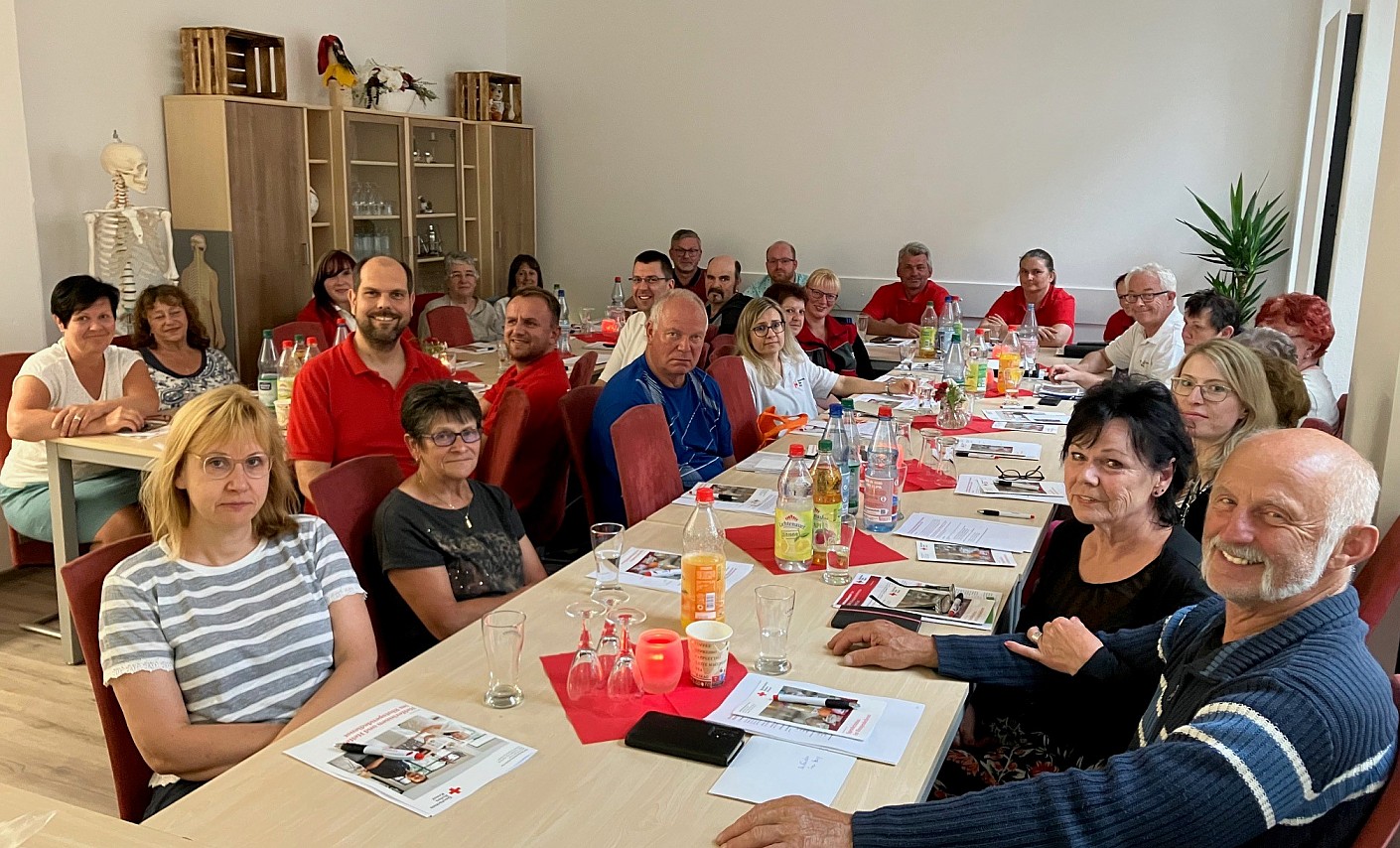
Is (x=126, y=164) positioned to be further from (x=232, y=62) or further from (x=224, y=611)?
(x=224, y=611)

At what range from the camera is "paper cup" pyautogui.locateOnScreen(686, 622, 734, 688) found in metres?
1.90

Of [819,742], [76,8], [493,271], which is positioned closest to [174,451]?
[819,742]

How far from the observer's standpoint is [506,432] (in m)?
3.64

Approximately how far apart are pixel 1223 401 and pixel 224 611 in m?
2.53

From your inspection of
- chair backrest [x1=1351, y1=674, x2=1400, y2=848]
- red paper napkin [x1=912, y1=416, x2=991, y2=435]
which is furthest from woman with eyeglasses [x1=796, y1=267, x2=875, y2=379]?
chair backrest [x1=1351, y1=674, x2=1400, y2=848]

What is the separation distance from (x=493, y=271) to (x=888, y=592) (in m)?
6.65

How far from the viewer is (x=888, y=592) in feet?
7.91

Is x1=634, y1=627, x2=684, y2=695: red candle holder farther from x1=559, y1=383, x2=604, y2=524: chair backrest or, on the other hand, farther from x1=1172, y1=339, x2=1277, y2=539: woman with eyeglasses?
x1=559, y1=383, x2=604, y2=524: chair backrest

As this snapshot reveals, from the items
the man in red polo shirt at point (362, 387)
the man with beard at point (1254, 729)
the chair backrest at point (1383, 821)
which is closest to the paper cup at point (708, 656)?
the man with beard at point (1254, 729)

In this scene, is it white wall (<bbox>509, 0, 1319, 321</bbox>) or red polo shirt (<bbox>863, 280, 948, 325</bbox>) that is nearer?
white wall (<bbox>509, 0, 1319, 321</bbox>)

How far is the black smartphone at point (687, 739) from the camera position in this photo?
1677mm

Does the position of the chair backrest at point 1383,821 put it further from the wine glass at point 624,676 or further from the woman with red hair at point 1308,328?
the woman with red hair at point 1308,328

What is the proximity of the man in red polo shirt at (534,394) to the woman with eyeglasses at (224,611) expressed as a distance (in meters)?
1.46

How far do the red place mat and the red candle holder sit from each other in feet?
0.07
